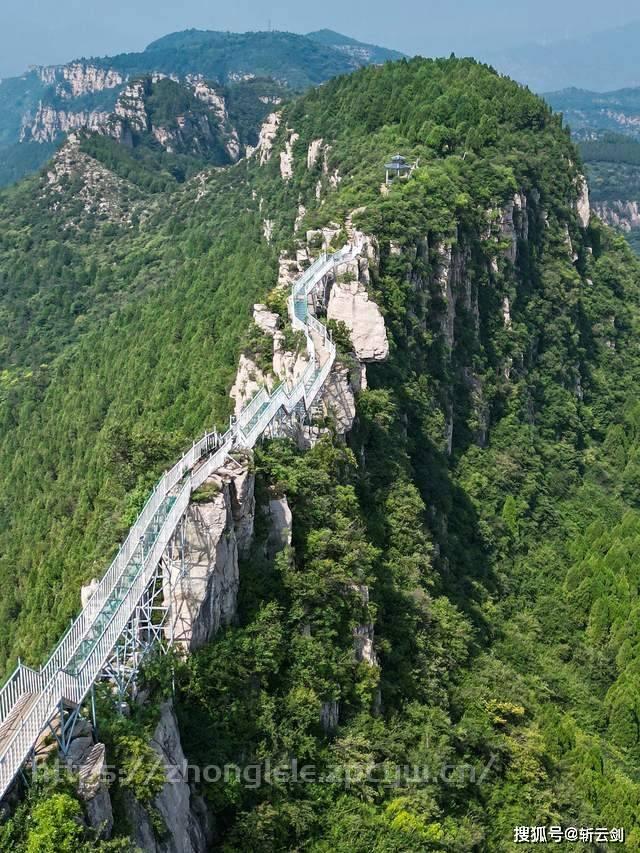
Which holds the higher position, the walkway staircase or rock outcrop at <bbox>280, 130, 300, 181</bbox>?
rock outcrop at <bbox>280, 130, 300, 181</bbox>

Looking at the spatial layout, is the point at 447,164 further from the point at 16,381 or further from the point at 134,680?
the point at 134,680

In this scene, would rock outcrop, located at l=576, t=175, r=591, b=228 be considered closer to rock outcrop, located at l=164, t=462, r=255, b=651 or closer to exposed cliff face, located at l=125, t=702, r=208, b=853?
rock outcrop, located at l=164, t=462, r=255, b=651

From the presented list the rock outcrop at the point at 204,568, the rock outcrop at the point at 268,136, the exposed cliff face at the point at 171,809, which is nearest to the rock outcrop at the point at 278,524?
the rock outcrop at the point at 204,568

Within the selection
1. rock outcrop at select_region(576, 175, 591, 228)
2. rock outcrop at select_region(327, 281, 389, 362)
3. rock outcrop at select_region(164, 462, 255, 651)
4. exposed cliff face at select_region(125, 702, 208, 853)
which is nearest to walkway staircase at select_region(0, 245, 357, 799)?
rock outcrop at select_region(164, 462, 255, 651)

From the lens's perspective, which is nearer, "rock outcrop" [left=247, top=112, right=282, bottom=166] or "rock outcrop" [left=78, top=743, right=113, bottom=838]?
"rock outcrop" [left=78, top=743, right=113, bottom=838]

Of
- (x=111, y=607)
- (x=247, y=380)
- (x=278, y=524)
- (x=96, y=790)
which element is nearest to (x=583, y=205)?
(x=247, y=380)

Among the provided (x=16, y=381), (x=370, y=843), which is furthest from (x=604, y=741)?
(x=16, y=381)
